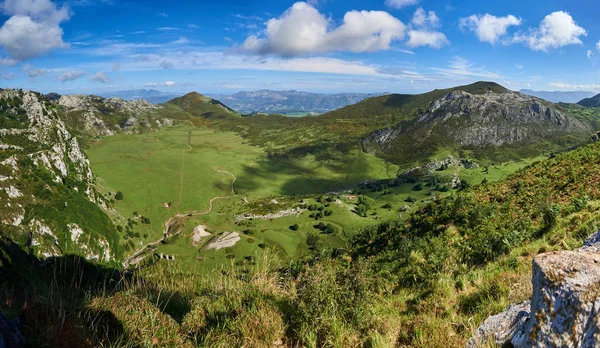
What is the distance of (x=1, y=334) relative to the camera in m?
3.63

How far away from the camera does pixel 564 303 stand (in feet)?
10.3

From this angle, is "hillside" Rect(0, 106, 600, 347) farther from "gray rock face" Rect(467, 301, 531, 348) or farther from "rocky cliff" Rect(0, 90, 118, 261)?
"rocky cliff" Rect(0, 90, 118, 261)

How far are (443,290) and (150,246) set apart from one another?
435ft

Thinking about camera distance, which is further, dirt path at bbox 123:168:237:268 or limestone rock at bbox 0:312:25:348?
dirt path at bbox 123:168:237:268

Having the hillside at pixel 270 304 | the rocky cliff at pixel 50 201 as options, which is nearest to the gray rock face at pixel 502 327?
the hillside at pixel 270 304

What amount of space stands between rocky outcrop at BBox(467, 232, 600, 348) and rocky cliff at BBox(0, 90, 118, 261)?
74.9 metres

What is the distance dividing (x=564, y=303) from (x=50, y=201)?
137m

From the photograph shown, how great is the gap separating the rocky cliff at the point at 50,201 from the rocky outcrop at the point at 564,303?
7488cm

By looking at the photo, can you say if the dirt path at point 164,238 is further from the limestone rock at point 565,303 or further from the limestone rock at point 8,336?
the limestone rock at point 565,303

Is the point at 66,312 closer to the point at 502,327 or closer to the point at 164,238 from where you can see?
the point at 502,327

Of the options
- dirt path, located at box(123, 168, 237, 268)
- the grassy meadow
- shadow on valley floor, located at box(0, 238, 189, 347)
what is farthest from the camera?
the grassy meadow

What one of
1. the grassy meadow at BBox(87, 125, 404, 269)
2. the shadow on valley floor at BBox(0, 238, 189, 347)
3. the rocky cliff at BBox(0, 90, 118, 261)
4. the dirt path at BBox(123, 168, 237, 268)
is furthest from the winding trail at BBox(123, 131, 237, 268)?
the shadow on valley floor at BBox(0, 238, 189, 347)

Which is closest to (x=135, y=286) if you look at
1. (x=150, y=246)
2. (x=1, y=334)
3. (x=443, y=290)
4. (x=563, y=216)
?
(x=1, y=334)

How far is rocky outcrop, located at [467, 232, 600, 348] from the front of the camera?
297 centimetres
